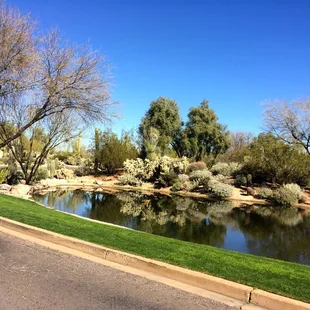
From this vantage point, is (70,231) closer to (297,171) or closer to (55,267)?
(55,267)

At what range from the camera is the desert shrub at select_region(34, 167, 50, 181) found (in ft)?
96.0

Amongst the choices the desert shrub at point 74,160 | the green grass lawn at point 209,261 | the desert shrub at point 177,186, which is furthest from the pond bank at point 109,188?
the desert shrub at point 74,160

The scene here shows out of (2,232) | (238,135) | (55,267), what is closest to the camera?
(55,267)

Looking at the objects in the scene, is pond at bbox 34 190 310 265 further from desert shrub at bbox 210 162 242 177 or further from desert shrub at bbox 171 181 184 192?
desert shrub at bbox 210 162 242 177

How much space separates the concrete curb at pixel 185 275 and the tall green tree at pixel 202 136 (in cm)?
4131

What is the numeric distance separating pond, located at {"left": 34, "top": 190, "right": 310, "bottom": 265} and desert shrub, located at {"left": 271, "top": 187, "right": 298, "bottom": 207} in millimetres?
1345

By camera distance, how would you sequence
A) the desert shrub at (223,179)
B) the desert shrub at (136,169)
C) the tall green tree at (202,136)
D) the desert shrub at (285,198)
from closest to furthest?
1. the desert shrub at (285,198)
2. the desert shrub at (223,179)
3. the desert shrub at (136,169)
4. the tall green tree at (202,136)

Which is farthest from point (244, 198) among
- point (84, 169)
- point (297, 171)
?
point (84, 169)

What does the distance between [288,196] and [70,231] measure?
19811mm

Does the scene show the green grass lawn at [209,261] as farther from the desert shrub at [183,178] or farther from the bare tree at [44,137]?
the desert shrub at [183,178]

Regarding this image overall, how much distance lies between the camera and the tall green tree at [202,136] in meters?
48.3

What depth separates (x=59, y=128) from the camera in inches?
976

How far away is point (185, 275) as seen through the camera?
541 centimetres

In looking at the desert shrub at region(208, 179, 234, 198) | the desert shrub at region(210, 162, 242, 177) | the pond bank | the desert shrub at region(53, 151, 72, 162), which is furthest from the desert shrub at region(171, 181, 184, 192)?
the desert shrub at region(53, 151, 72, 162)
